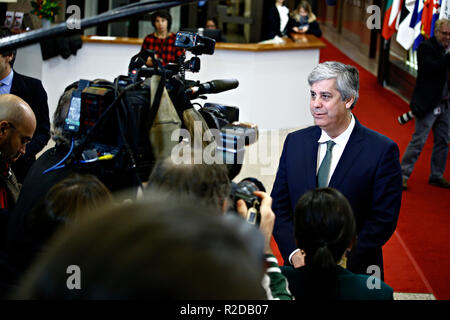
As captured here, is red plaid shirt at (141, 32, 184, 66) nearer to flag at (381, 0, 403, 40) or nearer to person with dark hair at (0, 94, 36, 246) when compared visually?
flag at (381, 0, 403, 40)

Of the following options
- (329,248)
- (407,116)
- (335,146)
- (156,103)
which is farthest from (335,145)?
(407,116)

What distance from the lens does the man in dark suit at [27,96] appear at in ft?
9.93

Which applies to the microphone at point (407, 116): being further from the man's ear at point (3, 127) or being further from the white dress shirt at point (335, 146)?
the man's ear at point (3, 127)

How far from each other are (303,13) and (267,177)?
5.01 metres

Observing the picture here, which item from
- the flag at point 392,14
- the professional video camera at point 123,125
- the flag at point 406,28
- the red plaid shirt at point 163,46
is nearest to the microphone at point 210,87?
the professional video camera at point 123,125

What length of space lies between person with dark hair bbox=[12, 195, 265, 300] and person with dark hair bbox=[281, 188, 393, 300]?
1072 mm

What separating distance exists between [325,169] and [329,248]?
0.72m

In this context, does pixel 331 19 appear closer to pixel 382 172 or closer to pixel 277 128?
pixel 277 128

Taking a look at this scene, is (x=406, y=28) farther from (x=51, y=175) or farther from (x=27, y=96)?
(x=51, y=175)

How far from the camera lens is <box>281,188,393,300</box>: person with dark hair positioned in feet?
5.53

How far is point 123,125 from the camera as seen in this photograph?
5.61ft

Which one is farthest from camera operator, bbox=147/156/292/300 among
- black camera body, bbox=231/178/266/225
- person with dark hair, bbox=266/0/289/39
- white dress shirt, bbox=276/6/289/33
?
white dress shirt, bbox=276/6/289/33

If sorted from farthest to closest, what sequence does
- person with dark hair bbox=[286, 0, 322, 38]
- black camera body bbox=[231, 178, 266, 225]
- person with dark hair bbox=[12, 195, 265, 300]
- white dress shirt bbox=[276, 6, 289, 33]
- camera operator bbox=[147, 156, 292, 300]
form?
person with dark hair bbox=[286, 0, 322, 38] < white dress shirt bbox=[276, 6, 289, 33] < black camera body bbox=[231, 178, 266, 225] < camera operator bbox=[147, 156, 292, 300] < person with dark hair bbox=[12, 195, 265, 300]
